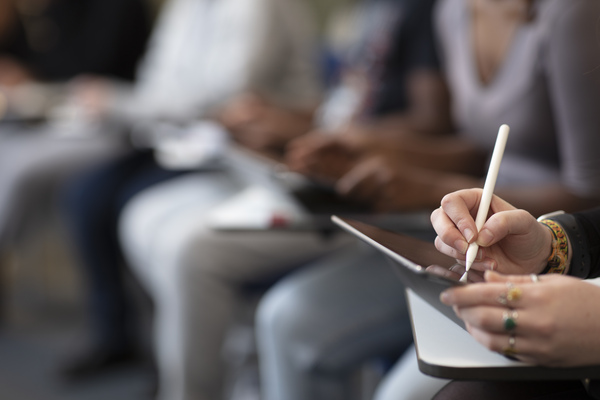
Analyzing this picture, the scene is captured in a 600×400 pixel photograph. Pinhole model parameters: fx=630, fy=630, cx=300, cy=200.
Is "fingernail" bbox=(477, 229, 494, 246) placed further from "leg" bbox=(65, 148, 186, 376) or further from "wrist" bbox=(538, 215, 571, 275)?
"leg" bbox=(65, 148, 186, 376)

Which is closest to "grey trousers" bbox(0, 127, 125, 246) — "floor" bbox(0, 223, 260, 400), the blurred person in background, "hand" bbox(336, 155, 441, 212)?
the blurred person in background

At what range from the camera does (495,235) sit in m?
0.37

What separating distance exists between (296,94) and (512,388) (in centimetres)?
119

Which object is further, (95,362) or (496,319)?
(95,362)

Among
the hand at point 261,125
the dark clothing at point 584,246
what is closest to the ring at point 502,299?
the dark clothing at point 584,246

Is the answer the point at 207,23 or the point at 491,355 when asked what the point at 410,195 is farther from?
the point at 207,23

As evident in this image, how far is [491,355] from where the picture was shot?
1.15ft

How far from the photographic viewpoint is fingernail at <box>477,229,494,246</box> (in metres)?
0.38

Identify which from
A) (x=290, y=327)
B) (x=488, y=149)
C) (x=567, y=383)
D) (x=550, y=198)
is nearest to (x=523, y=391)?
(x=567, y=383)

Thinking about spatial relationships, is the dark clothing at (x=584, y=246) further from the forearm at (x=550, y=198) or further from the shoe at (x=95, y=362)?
the shoe at (x=95, y=362)

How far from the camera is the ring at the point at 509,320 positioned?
0.33m

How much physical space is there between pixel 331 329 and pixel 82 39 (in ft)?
5.44

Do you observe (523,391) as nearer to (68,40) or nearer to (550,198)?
(550,198)

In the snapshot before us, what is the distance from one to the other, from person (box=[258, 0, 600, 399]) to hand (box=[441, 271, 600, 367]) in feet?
0.48
